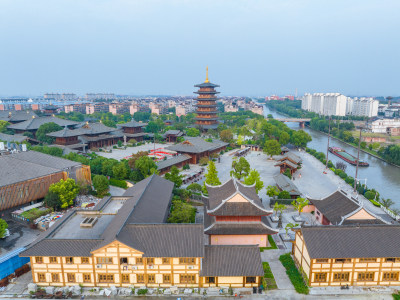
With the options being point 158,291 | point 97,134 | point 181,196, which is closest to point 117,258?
point 158,291

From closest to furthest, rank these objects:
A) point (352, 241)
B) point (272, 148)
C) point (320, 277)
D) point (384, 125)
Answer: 1. point (320, 277)
2. point (352, 241)
3. point (272, 148)
4. point (384, 125)

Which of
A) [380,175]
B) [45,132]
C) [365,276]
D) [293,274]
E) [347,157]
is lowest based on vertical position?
[380,175]

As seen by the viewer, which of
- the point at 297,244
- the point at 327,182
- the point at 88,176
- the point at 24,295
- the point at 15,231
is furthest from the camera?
the point at 327,182

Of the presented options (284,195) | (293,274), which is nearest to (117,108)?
(284,195)

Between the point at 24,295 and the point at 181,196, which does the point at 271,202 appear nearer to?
the point at 181,196

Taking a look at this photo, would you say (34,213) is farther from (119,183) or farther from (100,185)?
(119,183)

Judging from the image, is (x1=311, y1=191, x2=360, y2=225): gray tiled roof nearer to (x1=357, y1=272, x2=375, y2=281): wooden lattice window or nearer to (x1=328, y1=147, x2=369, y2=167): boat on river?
(x1=357, y1=272, x2=375, y2=281): wooden lattice window

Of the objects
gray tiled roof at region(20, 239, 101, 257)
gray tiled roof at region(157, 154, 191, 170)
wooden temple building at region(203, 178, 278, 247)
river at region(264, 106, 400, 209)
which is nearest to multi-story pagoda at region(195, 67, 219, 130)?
river at region(264, 106, 400, 209)
